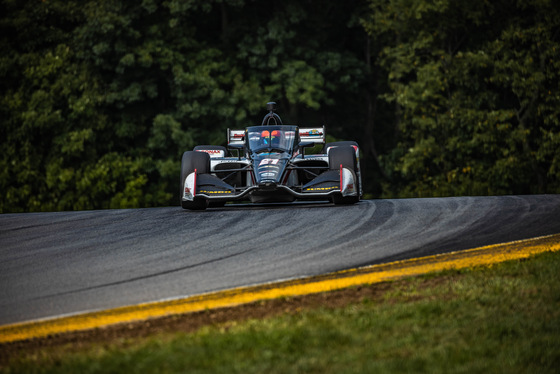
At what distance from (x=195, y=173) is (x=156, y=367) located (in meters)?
9.72

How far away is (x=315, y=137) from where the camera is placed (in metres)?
16.7

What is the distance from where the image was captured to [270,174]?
14039 millimetres

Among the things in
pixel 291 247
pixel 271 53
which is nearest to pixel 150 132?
pixel 271 53

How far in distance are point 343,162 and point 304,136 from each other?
7.66 ft

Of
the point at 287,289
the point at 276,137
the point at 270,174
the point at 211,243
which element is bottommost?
the point at 287,289

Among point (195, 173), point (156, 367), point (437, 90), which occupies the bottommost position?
point (156, 367)

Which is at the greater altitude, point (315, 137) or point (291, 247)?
point (315, 137)

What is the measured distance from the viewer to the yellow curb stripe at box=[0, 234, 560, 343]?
20.5ft

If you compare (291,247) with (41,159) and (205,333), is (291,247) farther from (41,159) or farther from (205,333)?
(41,159)

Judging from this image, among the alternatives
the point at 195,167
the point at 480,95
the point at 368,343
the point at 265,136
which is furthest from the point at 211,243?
the point at 480,95

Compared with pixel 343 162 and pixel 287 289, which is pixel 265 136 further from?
pixel 287 289

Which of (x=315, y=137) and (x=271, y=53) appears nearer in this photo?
(x=315, y=137)

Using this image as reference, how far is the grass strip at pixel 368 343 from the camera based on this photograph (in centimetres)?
497

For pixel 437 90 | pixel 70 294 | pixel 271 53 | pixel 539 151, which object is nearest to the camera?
pixel 70 294
